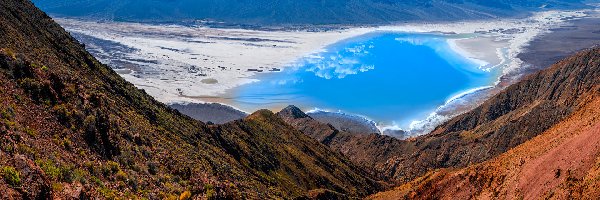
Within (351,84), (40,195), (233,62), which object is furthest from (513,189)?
(233,62)

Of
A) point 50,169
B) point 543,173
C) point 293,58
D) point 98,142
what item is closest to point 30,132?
point 50,169

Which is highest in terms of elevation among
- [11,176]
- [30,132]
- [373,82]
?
[30,132]

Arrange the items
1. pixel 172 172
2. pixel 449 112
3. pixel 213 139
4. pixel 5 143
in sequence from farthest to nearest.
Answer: pixel 449 112
pixel 213 139
pixel 172 172
pixel 5 143

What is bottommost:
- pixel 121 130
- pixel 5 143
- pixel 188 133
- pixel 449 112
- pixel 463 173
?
pixel 449 112

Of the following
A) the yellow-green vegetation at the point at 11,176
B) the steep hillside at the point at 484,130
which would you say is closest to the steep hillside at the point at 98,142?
the yellow-green vegetation at the point at 11,176

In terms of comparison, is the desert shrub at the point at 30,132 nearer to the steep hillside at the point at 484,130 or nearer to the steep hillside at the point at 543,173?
the steep hillside at the point at 543,173

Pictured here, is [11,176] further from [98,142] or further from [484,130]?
[484,130]

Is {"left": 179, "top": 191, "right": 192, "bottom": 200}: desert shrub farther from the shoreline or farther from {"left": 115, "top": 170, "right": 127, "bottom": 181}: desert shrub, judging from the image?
the shoreline

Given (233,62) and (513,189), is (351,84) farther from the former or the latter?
(513,189)
